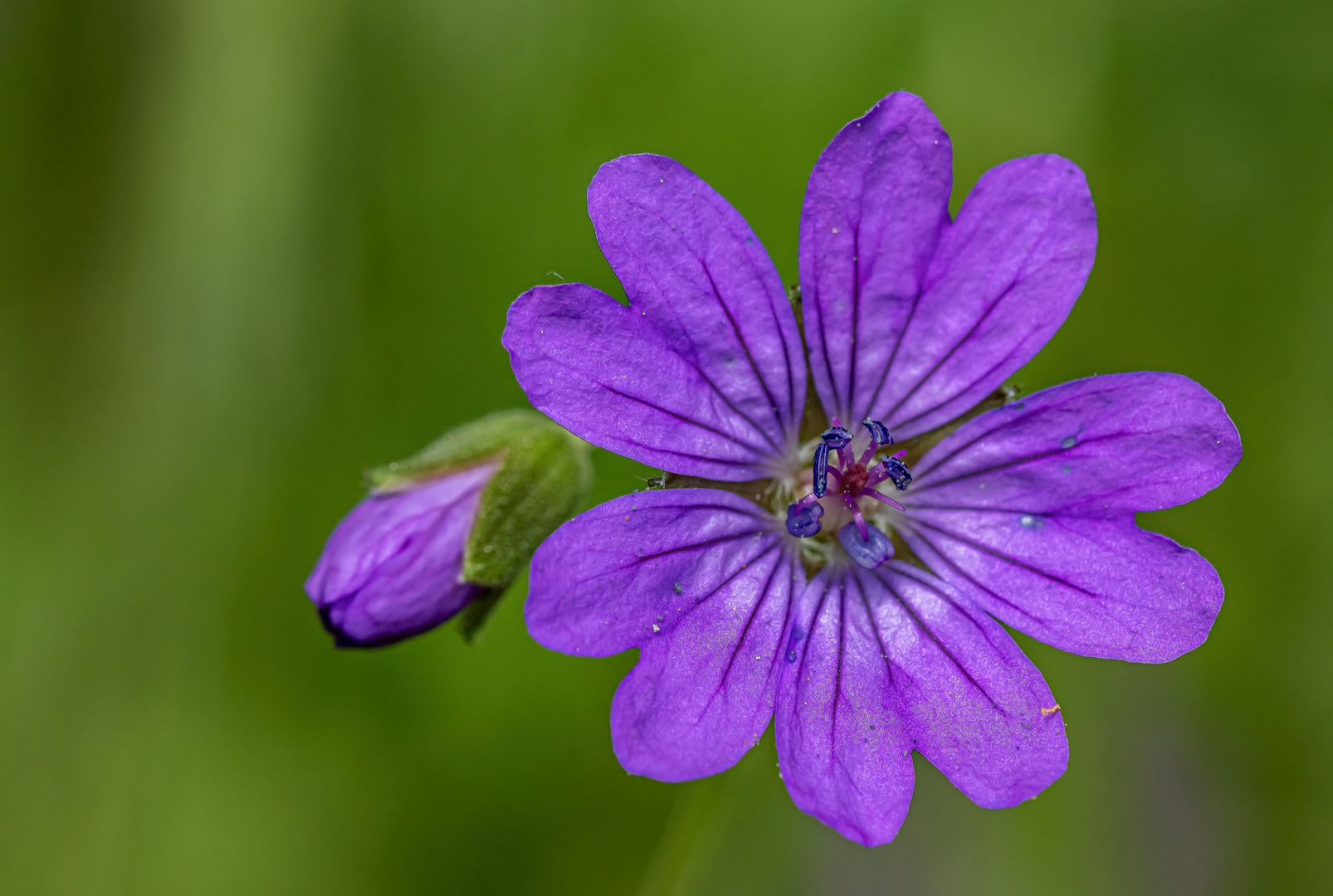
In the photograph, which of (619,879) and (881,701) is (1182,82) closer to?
(881,701)

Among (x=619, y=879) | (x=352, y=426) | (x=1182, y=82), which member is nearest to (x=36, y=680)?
(x=352, y=426)

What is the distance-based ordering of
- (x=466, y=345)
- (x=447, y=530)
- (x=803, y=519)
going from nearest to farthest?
1. (x=803, y=519)
2. (x=447, y=530)
3. (x=466, y=345)

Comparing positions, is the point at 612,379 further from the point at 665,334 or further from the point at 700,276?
the point at 700,276

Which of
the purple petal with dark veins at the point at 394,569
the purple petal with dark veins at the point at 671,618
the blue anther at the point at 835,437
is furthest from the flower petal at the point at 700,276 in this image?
the purple petal with dark veins at the point at 394,569

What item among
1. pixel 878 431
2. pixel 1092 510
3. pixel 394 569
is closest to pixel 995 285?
pixel 878 431

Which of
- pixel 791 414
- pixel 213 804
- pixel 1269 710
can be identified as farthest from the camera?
pixel 1269 710

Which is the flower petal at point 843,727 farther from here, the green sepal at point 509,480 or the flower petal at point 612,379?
the green sepal at point 509,480
